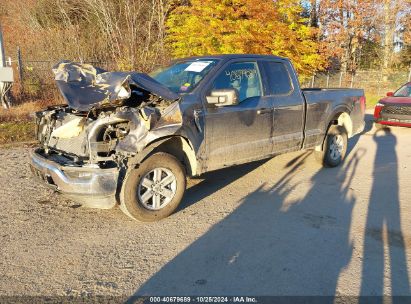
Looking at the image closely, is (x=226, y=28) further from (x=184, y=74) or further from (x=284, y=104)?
(x=184, y=74)

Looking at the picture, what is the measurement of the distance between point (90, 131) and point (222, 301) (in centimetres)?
224

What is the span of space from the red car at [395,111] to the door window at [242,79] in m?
7.09

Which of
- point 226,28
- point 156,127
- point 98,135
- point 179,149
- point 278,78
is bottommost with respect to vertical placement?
point 179,149

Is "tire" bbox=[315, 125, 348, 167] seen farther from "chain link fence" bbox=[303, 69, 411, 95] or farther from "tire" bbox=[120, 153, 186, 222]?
"chain link fence" bbox=[303, 69, 411, 95]

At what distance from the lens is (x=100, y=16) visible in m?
14.6

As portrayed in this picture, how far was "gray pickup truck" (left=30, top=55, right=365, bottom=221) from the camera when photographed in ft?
13.1

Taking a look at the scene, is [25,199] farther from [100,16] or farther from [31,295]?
[100,16]

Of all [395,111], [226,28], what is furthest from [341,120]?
[226,28]

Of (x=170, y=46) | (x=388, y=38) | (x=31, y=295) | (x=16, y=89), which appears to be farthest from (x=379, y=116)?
(x=388, y=38)

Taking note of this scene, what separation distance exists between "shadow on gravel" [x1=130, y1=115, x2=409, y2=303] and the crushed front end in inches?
45.5

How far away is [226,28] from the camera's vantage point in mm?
13359

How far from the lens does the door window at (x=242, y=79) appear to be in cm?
484

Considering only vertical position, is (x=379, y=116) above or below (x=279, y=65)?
below

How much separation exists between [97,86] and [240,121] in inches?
72.7
